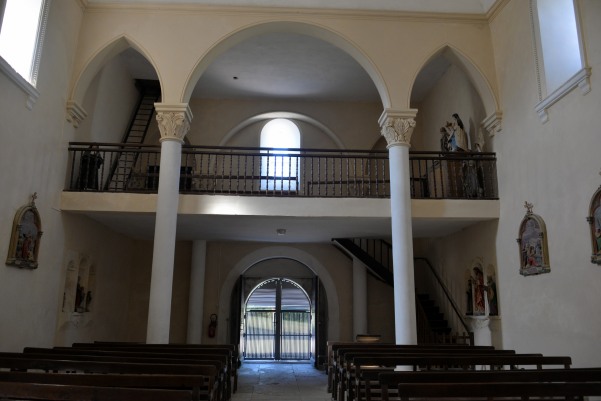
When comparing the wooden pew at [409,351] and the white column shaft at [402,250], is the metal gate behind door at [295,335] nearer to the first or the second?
the white column shaft at [402,250]

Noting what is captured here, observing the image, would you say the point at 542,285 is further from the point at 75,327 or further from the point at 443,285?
the point at 75,327

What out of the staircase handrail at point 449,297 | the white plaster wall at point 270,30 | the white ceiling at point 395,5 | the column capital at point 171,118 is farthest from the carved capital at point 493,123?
the column capital at point 171,118

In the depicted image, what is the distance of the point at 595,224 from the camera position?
23.3 ft

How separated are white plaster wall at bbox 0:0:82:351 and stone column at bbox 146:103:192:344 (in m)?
1.88

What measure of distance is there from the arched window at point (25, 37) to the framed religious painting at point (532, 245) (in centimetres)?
907

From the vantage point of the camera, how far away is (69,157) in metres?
10.2

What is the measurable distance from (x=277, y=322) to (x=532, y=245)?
9.70 m

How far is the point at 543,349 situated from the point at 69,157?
9.79 meters

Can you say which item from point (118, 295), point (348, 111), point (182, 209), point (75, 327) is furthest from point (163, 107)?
point (348, 111)

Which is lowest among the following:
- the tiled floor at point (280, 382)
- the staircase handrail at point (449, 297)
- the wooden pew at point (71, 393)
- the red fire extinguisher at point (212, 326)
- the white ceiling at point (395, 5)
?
the tiled floor at point (280, 382)

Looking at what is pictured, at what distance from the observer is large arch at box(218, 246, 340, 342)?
14.9 metres

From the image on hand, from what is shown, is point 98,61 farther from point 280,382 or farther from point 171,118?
point 280,382

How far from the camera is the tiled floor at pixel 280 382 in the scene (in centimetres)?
935

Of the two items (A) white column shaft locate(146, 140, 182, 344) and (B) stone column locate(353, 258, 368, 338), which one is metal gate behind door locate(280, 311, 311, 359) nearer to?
(B) stone column locate(353, 258, 368, 338)
